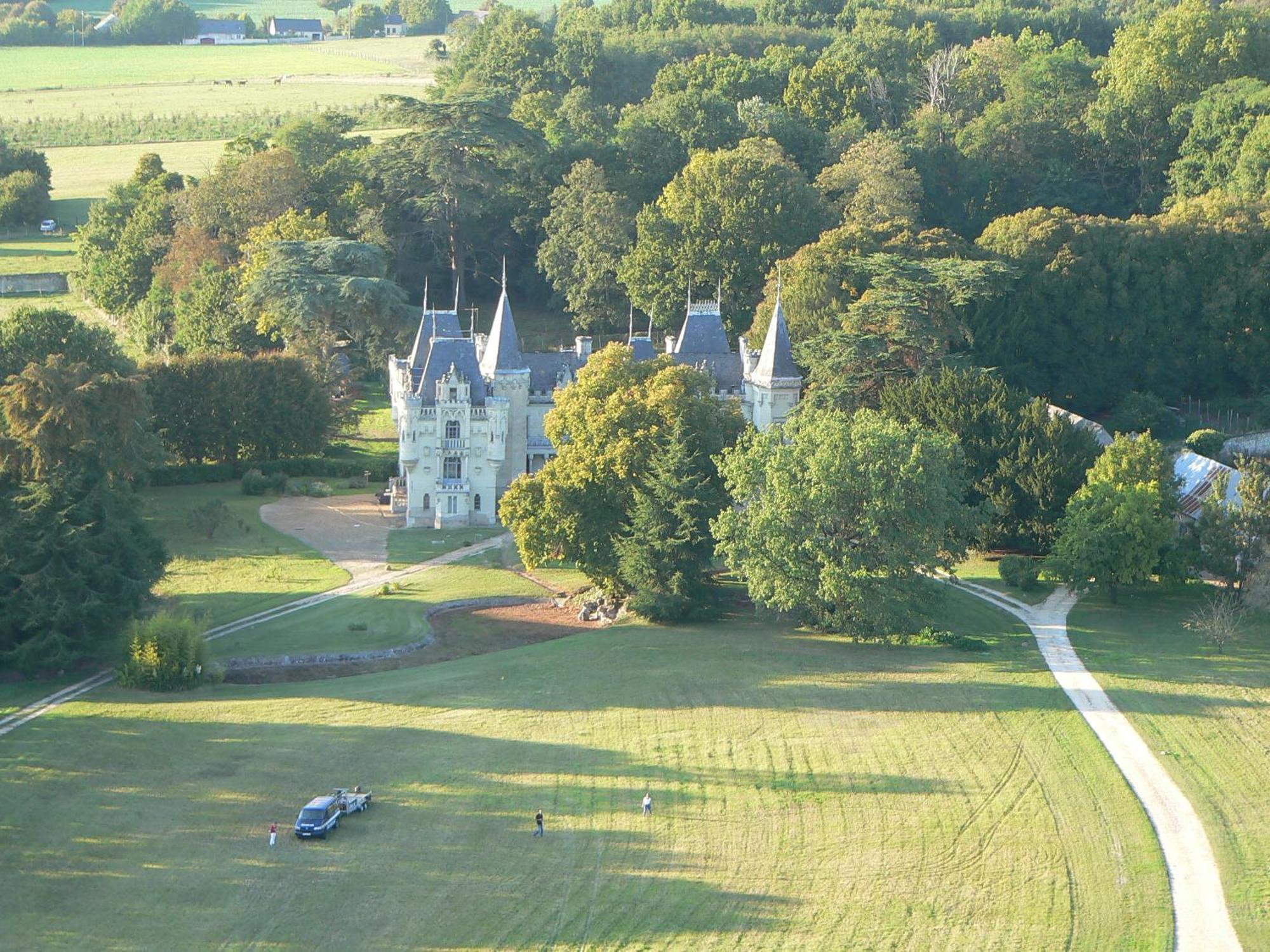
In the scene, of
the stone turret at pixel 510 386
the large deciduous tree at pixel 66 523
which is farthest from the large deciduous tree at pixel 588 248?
the large deciduous tree at pixel 66 523

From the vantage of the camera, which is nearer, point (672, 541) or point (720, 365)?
point (672, 541)

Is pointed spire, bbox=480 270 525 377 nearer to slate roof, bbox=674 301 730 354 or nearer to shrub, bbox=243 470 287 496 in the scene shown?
slate roof, bbox=674 301 730 354

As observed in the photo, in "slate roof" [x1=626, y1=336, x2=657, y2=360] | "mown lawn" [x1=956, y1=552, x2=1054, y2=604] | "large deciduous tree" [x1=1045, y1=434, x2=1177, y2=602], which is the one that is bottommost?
"mown lawn" [x1=956, y1=552, x2=1054, y2=604]

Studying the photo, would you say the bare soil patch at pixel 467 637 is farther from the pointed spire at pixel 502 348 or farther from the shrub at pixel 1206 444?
the shrub at pixel 1206 444

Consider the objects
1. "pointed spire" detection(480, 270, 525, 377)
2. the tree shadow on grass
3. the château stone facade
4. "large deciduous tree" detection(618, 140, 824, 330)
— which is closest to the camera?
the tree shadow on grass

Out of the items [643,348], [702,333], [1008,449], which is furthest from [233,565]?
[1008,449]

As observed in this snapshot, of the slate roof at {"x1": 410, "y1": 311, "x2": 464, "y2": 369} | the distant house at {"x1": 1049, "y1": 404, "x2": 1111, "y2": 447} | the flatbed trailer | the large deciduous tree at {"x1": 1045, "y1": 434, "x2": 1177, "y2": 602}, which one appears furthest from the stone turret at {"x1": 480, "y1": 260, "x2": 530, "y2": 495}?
the flatbed trailer

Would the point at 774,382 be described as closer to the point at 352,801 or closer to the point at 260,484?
the point at 260,484

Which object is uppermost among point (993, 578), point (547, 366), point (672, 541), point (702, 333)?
point (702, 333)
